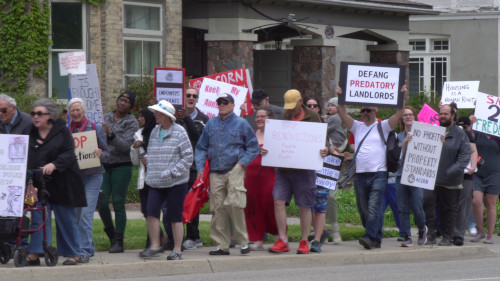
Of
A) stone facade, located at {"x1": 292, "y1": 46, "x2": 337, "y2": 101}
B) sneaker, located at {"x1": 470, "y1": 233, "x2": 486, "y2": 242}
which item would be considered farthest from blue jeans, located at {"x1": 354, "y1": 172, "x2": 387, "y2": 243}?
stone facade, located at {"x1": 292, "y1": 46, "x2": 337, "y2": 101}

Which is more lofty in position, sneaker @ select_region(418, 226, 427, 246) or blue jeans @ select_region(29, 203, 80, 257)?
blue jeans @ select_region(29, 203, 80, 257)

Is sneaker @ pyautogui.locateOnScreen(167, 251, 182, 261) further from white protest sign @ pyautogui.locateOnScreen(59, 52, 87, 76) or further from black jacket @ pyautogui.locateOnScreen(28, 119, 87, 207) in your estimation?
white protest sign @ pyautogui.locateOnScreen(59, 52, 87, 76)

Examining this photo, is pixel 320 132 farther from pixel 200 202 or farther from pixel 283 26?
pixel 283 26

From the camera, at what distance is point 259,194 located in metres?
12.5

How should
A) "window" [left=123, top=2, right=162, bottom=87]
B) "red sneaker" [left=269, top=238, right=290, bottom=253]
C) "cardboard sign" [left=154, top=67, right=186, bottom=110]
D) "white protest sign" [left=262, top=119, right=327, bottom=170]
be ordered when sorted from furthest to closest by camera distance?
"window" [left=123, top=2, right=162, bottom=87], "cardboard sign" [left=154, top=67, right=186, bottom=110], "red sneaker" [left=269, top=238, right=290, bottom=253], "white protest sign" [left=262, top=119, right=327, bottom=170]

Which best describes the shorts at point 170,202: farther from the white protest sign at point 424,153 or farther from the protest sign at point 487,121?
the protest sign at point 487,121

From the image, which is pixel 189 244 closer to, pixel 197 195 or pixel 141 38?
pixel 197 195

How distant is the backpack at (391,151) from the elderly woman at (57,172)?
395 centimetres

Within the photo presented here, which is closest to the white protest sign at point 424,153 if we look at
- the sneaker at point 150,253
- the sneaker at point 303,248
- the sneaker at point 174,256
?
the sneaker at point 303,248

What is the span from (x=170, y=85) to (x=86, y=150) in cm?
→ 200

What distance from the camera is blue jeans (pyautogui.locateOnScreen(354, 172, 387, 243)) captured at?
12.6m

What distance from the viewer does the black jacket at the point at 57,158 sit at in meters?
10.8

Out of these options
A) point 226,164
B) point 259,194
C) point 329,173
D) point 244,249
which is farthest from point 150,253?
point 329,173

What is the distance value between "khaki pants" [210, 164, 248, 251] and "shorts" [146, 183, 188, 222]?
58cm
